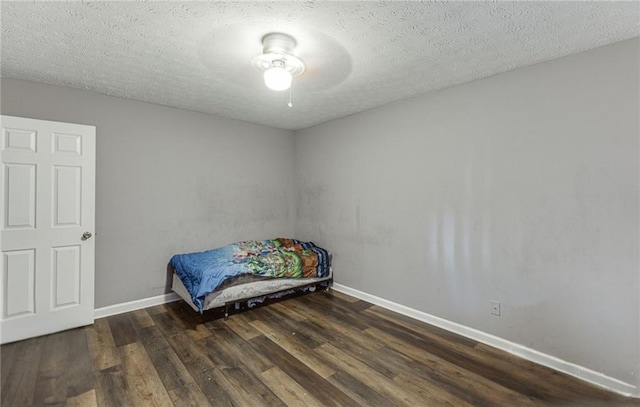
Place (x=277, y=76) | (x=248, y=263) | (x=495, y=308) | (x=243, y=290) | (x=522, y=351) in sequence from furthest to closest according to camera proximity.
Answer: (x=248, y=263) → (x=243, y=290) → (x=495, y=308) → (x=522, y=351) → (x=277, y=76)

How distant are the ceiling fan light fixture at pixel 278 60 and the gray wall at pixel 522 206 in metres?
1.53

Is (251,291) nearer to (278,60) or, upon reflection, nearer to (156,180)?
(156,180)

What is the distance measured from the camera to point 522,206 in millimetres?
2350

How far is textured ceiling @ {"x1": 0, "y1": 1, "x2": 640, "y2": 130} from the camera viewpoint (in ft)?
5.39

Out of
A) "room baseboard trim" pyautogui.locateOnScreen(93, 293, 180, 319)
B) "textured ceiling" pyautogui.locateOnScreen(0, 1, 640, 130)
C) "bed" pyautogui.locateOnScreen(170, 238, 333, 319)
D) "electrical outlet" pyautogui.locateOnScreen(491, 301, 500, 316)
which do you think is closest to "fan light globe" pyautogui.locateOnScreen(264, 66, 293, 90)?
"textured ceiling" pyautogui.locateOnScreen(0, 1, 640, 130)

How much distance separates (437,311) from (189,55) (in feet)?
10.5

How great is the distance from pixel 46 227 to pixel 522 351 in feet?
14.1

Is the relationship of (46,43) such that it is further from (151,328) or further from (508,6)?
(508,6)

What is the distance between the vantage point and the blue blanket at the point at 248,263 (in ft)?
9.46

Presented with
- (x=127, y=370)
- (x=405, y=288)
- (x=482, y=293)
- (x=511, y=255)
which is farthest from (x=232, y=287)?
(x=511, y=255)

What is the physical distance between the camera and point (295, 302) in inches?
137

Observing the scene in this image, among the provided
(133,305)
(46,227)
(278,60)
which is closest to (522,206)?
(278,60)

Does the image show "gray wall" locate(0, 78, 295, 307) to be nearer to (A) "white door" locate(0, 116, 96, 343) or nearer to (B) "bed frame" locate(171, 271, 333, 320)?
(A) "white door" locate(0, 116, 96, 343)

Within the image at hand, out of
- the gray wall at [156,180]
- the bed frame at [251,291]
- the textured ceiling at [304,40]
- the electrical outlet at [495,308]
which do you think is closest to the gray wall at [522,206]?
the electrical outlet at [495,308]
